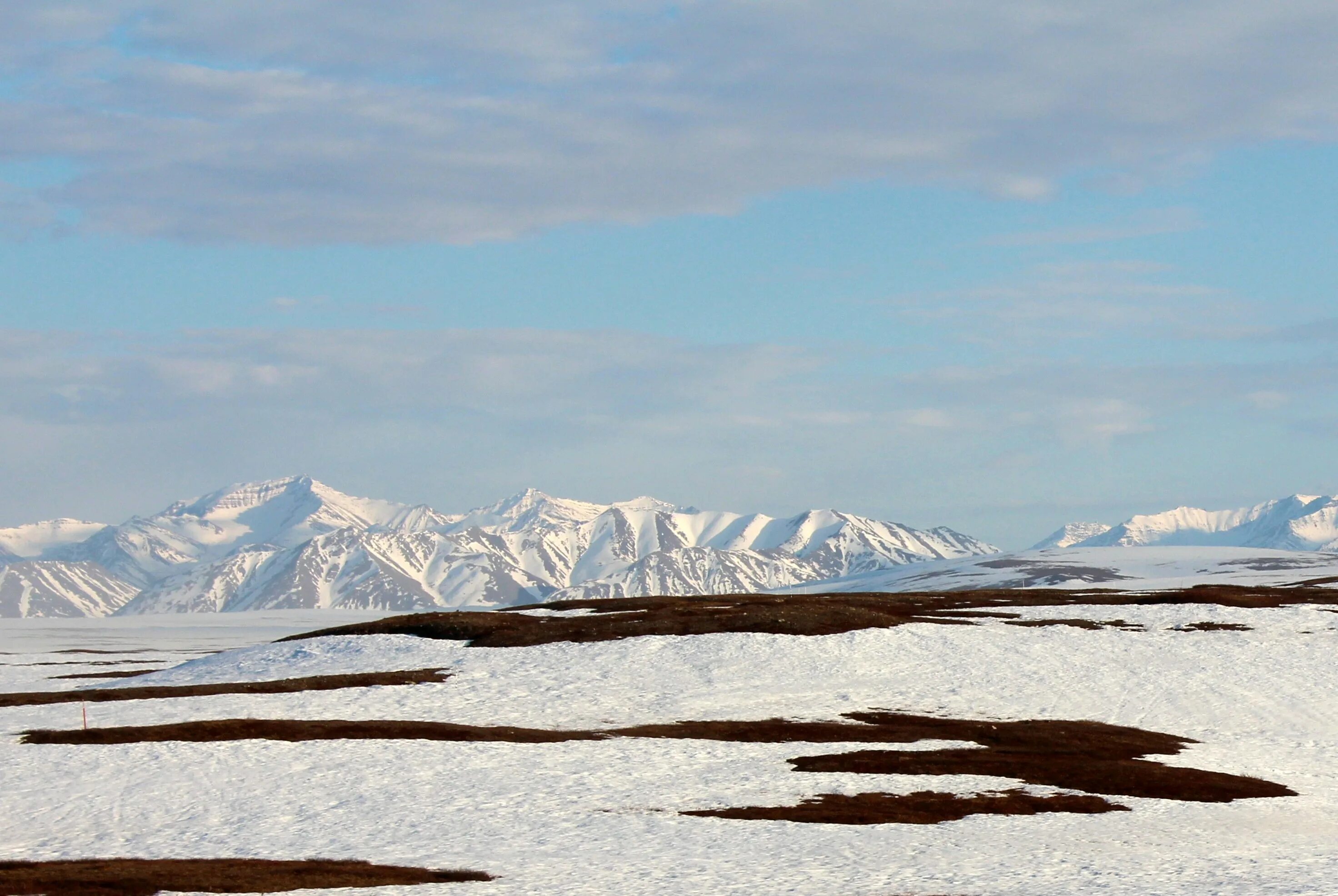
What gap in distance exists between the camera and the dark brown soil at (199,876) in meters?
31.9

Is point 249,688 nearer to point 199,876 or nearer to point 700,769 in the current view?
point 700,769

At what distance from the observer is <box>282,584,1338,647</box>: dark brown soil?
77.0 m

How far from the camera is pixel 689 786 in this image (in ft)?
149

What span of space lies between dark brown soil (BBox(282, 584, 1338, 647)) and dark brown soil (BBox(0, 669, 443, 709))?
30.3ft

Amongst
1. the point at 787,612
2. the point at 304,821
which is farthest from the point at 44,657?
the point at 304,821

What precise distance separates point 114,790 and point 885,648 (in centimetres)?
4169

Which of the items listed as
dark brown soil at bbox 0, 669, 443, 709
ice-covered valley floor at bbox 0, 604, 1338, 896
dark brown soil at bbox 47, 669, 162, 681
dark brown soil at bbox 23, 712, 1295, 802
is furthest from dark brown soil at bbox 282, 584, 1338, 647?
dark brown soil at bbox 23, 712, 1295, 802

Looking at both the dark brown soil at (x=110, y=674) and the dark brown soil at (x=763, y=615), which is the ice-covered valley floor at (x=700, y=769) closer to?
the dark brown soil at (x=763, y=615)

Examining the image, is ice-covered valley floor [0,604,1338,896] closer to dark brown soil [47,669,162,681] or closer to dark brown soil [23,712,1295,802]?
dark brown soil [23,712,1295,802]

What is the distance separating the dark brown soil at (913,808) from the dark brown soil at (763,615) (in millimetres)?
29556

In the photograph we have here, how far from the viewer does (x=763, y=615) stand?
8019 cm

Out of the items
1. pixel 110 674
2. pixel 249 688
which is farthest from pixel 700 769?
pixel 110 674

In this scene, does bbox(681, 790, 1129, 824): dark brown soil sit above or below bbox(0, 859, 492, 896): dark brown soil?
below

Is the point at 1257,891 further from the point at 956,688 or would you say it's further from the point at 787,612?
the point at 787,612
